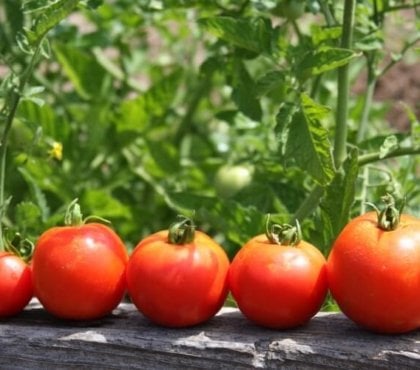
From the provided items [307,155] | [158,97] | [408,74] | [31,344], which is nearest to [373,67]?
[307,155]

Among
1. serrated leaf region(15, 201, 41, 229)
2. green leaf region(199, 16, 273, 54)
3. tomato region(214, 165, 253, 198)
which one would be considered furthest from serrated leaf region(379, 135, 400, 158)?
tomato region(214, 165, 253, 198)

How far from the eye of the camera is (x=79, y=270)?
1.53 meters

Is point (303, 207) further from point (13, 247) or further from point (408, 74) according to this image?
point (408, 74)

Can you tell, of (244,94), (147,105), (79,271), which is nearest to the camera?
(79,271)

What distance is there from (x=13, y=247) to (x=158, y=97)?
100 centimetres

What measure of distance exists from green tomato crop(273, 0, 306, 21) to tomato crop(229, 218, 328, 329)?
0.69m

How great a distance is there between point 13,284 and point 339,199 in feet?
1.65

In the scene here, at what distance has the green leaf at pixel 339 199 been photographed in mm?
1667

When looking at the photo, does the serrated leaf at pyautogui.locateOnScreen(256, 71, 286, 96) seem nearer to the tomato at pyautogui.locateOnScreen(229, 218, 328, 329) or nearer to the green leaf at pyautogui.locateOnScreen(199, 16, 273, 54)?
the green leaf at pyautogui.locateOnScreen(199, 16, 273, 54)

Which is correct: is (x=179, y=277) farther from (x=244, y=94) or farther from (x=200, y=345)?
(x=244, y=94)

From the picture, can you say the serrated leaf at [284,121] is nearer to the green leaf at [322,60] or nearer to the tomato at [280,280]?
the green leaf at [322,60]

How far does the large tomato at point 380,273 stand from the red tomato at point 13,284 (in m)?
0.45

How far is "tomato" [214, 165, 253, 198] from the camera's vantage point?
2.49 metres

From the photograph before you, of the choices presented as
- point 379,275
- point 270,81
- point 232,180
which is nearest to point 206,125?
point 232,180
